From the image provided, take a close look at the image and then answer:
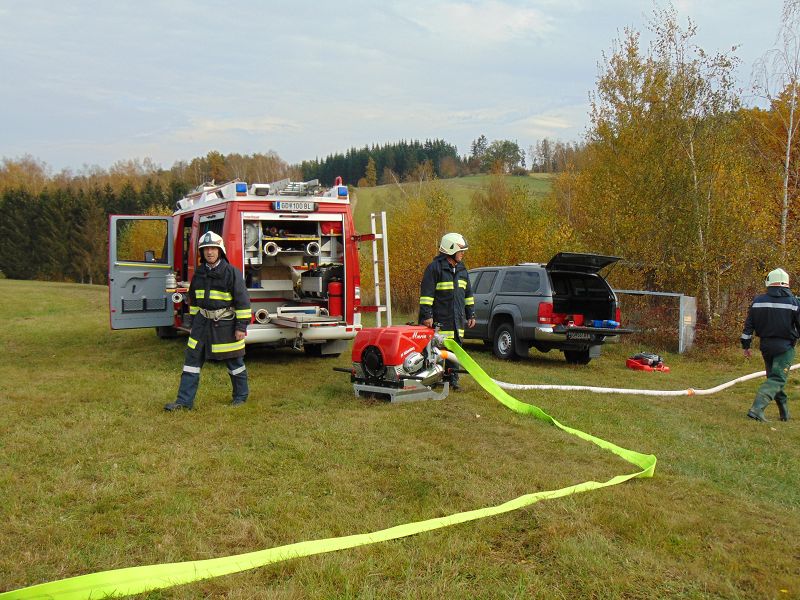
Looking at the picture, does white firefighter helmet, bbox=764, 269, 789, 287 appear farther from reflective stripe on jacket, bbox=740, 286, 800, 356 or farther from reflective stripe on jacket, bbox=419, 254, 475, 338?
reflective stripe on jacket, bbox=419, 254, 475, 338

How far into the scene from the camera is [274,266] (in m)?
10.5

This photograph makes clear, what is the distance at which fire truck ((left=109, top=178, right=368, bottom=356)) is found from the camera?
31.2ft

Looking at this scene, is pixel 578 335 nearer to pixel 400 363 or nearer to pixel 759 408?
pixel 759 408

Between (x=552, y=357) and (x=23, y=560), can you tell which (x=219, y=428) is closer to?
(x=23, y=560)

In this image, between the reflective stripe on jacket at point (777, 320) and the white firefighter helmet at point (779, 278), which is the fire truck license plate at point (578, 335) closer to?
the reflective stripe on jacket at point (777, 320)

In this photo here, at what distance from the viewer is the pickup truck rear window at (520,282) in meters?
11.2

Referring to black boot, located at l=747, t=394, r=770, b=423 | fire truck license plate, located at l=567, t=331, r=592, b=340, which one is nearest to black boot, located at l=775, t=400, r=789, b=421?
black boot, located at l=747, t=394, r=770, b=423

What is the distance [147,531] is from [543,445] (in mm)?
3323

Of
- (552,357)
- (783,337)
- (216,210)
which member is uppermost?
(216,210)

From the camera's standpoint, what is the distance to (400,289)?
2658 centimetres

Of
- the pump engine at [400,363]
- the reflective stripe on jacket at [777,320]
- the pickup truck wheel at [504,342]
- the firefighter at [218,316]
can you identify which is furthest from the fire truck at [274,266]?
the reflective stripe on jacket at [777,320]

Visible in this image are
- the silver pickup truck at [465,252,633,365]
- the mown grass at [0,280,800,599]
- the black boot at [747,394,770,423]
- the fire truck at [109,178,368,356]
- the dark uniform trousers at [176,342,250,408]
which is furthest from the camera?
the silver pickup truck at [465,252,633,365]

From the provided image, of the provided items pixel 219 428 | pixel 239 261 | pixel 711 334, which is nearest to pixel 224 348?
pixel 219 428

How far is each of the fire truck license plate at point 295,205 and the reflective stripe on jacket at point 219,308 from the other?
2474 millimetres
